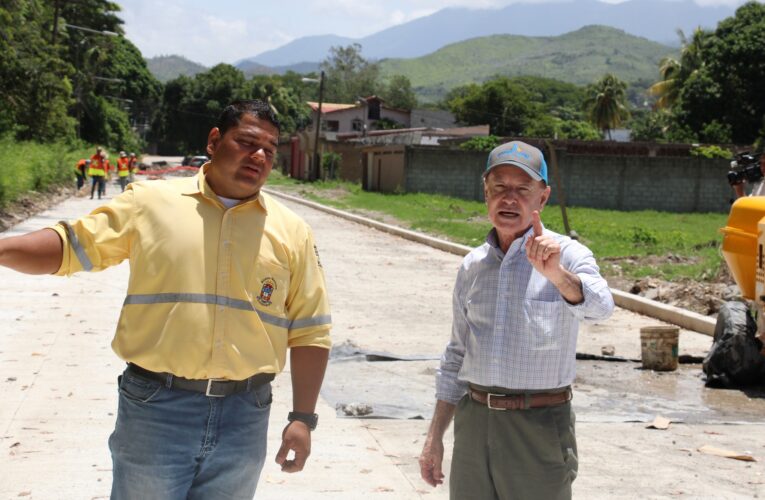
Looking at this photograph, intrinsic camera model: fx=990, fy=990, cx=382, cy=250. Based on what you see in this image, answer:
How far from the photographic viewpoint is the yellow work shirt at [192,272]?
312 cm

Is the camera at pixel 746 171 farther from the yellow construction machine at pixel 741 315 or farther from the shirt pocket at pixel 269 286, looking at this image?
the shirt pocket at pixel 269 286

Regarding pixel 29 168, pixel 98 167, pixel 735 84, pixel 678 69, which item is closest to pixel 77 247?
pixel 29 168

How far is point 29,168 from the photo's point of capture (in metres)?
29.2

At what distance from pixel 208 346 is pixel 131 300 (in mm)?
298

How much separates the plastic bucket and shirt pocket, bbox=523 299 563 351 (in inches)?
256

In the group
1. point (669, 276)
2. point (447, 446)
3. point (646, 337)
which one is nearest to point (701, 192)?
point (669, 276)

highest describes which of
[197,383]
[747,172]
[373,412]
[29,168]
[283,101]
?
[283,101]

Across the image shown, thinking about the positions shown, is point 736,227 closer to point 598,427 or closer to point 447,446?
point 598,427

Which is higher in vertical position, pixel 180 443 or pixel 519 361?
pixel 519 361

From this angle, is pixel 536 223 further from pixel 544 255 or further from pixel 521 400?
pixel 521 400

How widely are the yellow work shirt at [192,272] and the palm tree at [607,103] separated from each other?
97.1 meters

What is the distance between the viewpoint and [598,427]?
24.1ft

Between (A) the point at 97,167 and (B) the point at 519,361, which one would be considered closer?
(B) the point at 519,361

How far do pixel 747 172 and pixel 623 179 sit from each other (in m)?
35.8
